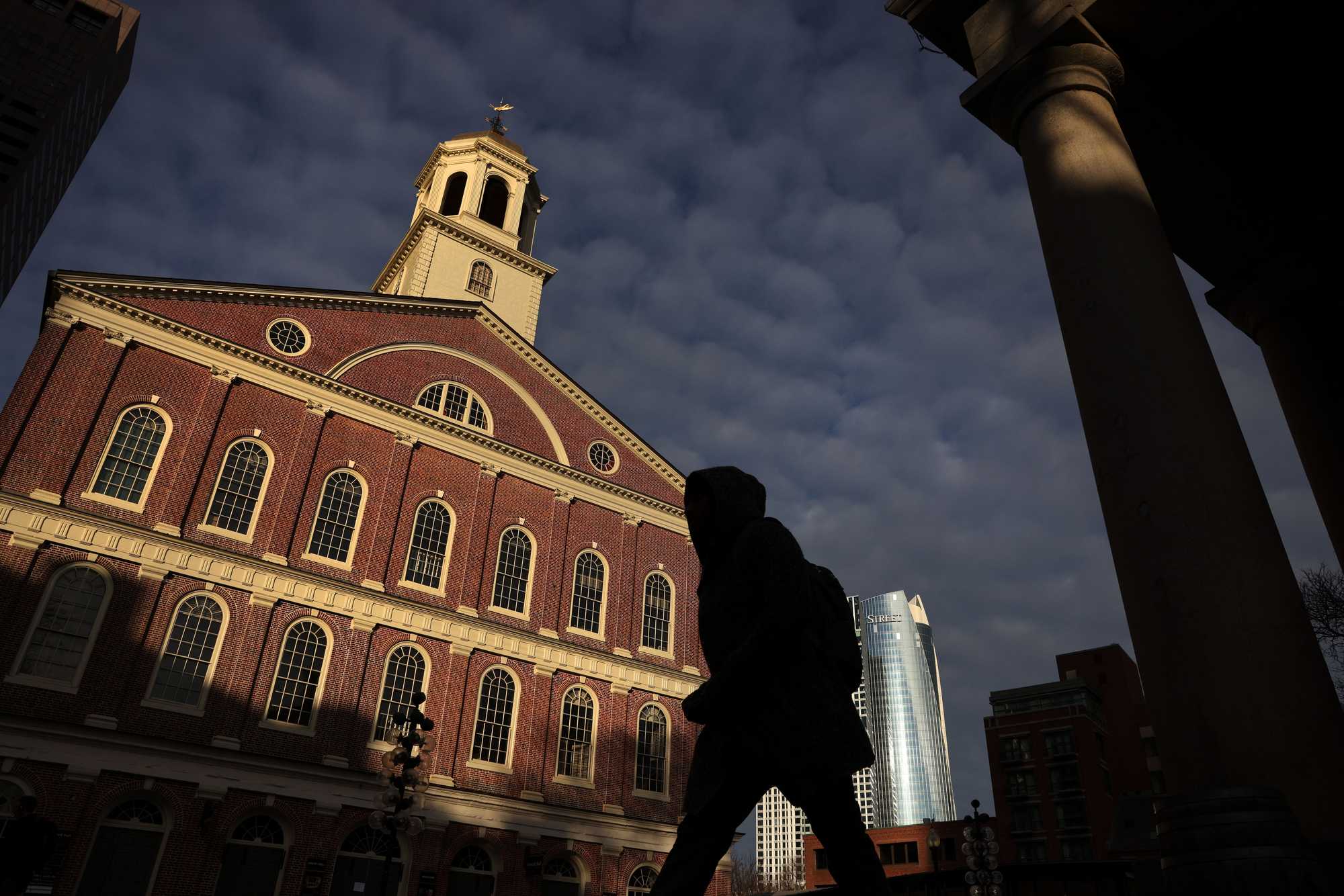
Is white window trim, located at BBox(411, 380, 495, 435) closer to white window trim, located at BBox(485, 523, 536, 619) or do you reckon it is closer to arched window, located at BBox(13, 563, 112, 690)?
white window trim, located at BBox(485, 523, 536, 619)

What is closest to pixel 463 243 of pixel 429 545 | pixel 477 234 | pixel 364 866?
pixel 477 234

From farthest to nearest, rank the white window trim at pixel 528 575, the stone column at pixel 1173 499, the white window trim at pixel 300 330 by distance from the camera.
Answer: the white window trim at pixel 528 575
the white window trim at pixel 300 330
the stone column at pixel 1173 499

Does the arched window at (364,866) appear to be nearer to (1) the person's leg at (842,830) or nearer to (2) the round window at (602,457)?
(2) the round window at (602,457)

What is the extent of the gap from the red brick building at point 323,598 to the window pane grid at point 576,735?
0.29ft

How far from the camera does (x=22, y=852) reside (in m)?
7.85

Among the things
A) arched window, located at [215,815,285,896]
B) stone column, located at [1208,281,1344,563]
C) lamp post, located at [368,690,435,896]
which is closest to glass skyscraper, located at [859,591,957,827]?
arched window, located at [215,815,285,896]

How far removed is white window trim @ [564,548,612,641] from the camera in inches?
Result: 1179

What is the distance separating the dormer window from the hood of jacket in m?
27.5

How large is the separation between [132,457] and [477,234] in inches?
808

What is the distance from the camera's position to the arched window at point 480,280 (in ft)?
131

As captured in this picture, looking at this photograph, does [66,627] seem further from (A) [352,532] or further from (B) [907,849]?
(B) [907,849]

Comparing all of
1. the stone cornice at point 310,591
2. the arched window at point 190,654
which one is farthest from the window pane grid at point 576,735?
the arched window at point 190,654

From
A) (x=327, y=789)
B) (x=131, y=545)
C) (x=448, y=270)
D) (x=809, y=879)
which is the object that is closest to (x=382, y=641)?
(x=327, y=789)

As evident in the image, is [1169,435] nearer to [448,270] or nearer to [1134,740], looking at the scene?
[448,270]
